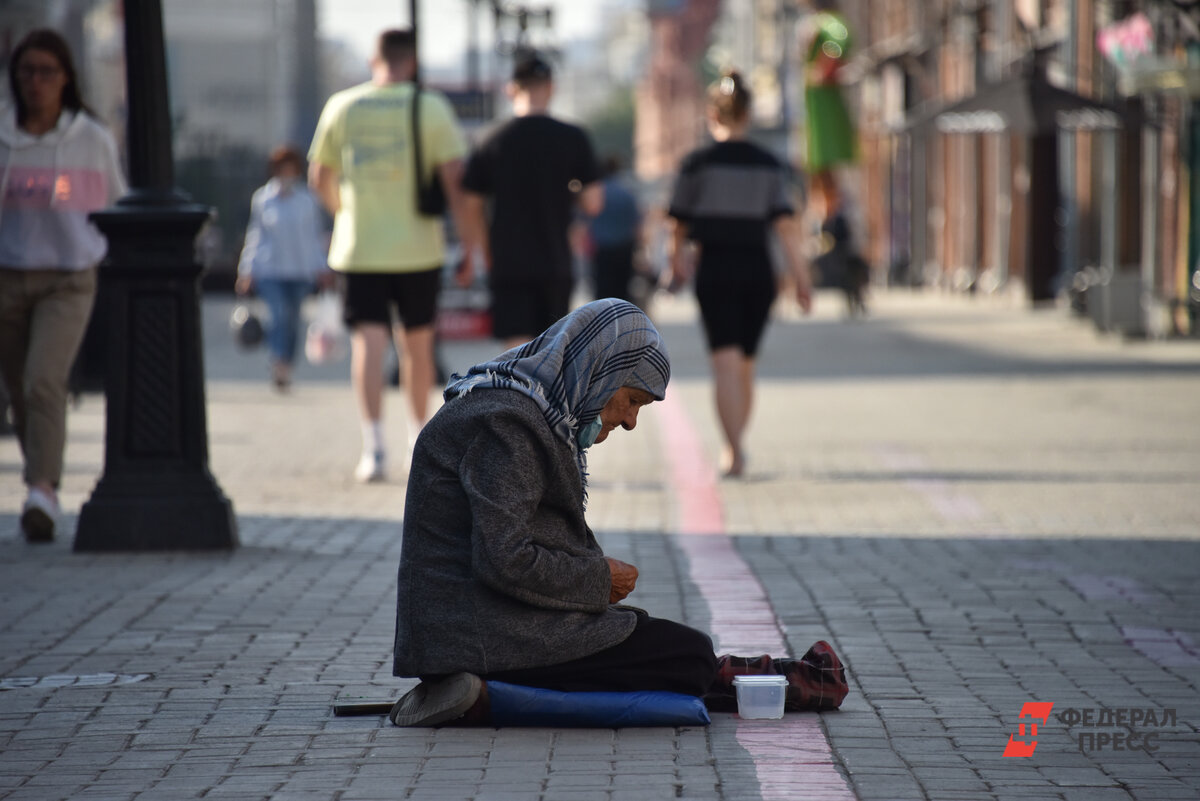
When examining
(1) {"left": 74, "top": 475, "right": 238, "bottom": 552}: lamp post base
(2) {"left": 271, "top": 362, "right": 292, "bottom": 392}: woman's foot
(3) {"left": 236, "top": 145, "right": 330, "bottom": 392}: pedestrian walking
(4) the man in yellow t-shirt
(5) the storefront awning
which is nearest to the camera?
(1) {"left": 74, "top": 475, "right": 238, "bottom": 552}: lamp post base

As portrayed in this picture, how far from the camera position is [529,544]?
170 inches

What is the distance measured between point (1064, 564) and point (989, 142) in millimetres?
27822

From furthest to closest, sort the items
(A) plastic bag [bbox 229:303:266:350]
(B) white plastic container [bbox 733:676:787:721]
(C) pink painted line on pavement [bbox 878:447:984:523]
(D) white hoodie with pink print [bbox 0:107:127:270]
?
(A) plastic bag [bbox 229:303:266:350] < (C) pink painted line on pavement [bbox 878:447:984:523] < (D) white hoodie with pink print [bbox 0:107:127:270] < (B) white plastic container [bbox 733:676:787:721]

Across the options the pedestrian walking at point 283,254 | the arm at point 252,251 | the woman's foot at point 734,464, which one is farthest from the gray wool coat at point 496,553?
the arm at point 252,251

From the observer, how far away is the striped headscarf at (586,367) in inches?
168

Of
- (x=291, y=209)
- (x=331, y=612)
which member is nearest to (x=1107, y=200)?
(x=291, y=209)

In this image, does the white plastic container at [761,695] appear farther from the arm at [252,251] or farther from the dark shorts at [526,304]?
the arm at [252,251]

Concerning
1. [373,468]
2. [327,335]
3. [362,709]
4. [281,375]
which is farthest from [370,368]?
[281,375]

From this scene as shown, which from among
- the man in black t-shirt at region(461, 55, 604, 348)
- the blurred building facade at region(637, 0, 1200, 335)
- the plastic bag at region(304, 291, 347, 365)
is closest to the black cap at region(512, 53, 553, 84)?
the man in black t-shirt at region(461, 55, 604, 348)

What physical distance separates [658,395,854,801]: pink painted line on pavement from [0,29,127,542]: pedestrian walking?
253 centimetres

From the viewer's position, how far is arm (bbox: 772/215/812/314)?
9.93 metres

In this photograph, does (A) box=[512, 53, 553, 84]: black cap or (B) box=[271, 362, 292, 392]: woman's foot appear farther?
(B) box=[271, 362, 292, 392]: woman's foot

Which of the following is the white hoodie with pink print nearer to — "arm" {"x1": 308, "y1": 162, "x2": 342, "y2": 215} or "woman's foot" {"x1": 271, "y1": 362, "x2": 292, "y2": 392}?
"arm" {"x1": 308, "y1": 162, "x2": 342, "y2": 215}

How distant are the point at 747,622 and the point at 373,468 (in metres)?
4.19
